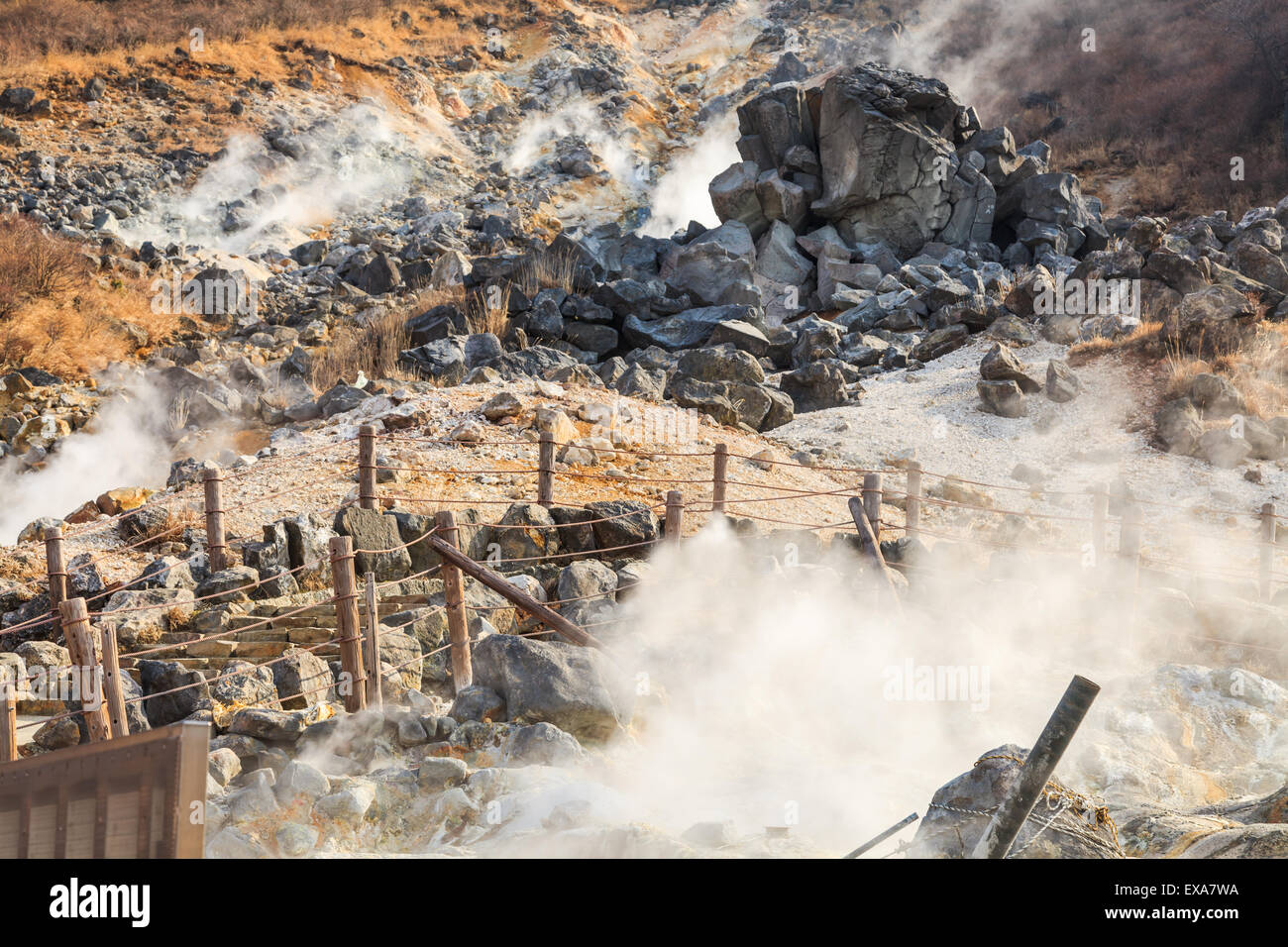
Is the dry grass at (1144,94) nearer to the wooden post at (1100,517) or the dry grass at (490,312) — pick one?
the dry grass at (490,312)

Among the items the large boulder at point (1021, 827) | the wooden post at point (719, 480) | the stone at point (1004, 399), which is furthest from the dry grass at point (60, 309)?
the large boulder at point (1021, 827)

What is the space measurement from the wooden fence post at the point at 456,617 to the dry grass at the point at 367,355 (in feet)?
25.7

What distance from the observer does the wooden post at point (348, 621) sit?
18.8 feet

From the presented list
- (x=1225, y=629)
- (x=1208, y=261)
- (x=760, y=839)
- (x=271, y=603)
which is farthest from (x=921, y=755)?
(x=1208, y=261)

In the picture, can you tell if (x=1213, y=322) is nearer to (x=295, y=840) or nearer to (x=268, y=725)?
(x=268, y=725)

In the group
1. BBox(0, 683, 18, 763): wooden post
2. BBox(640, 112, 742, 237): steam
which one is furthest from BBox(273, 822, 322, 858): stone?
BBox(640, 112, 742, 237): steam

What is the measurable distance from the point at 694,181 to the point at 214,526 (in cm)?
2721

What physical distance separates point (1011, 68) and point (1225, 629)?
3165 centimetres

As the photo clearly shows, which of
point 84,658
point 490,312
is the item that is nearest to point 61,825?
point 84,658

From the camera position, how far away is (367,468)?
886cm

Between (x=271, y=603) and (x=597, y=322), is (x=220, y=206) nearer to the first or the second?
(x=597, y=322)

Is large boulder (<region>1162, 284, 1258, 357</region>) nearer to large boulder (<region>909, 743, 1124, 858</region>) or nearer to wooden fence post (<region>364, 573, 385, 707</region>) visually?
large boulder (<region>909, 743, 1124, 858</region>)

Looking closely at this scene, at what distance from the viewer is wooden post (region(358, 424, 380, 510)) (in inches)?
345

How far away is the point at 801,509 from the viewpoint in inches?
430
